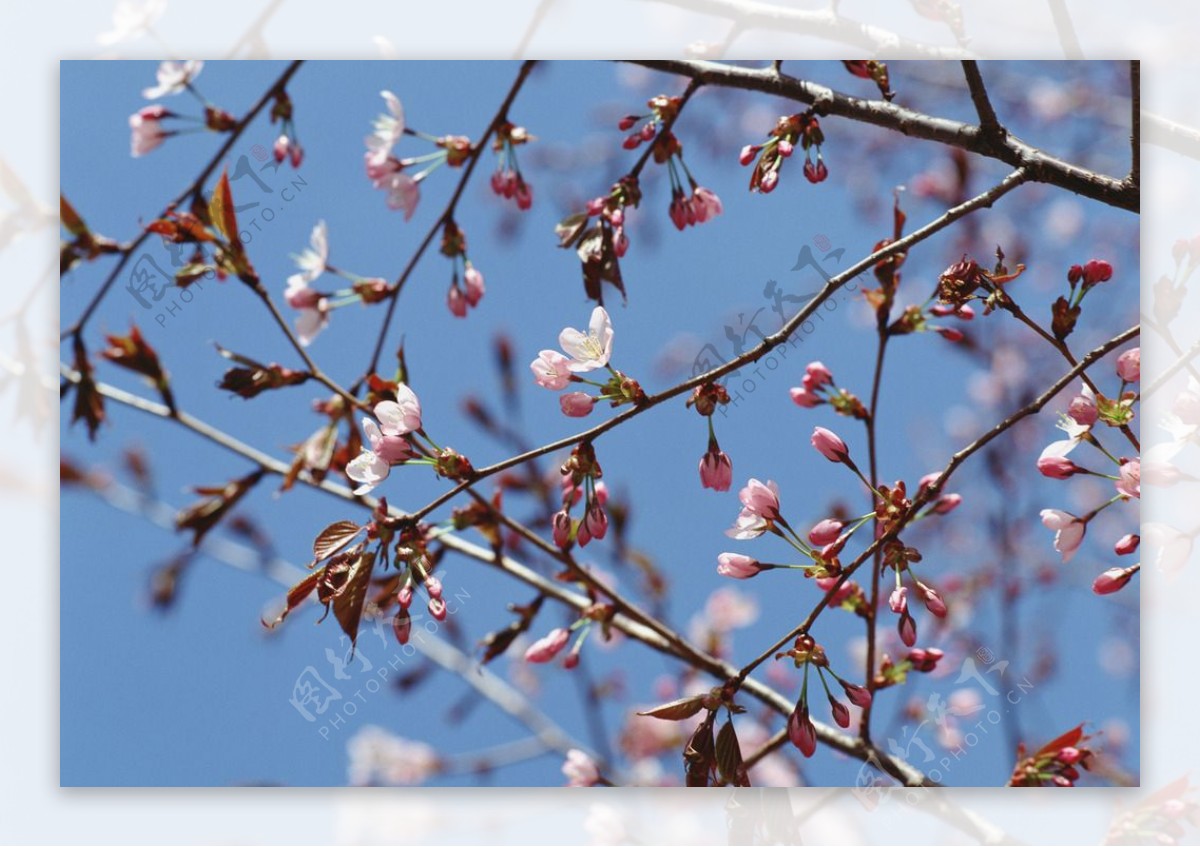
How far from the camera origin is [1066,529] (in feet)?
3.93

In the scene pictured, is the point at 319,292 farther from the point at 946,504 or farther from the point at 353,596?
the point at 946,504

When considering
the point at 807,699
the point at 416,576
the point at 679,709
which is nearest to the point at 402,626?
the point at 416,576

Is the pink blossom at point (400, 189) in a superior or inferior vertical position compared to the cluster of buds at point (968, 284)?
superior

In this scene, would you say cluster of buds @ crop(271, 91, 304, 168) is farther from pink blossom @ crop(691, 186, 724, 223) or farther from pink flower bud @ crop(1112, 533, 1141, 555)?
pink flower bud @ crop(1112, 533, 1141, 555)

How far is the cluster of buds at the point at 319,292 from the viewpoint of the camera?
1.39m

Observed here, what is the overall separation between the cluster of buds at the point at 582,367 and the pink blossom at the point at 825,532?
237 mm

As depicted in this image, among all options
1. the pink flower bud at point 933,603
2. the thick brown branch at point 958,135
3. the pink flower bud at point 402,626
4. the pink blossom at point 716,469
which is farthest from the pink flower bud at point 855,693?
the thick brown branch at point 958,135

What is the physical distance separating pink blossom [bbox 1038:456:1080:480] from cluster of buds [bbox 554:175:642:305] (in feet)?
1.79

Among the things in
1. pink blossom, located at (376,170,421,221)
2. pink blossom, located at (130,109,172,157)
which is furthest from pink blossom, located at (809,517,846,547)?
pink blossom, located at (130,109,172,157)

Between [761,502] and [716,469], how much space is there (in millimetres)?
60

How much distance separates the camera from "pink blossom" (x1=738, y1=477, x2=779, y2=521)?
1127 mm

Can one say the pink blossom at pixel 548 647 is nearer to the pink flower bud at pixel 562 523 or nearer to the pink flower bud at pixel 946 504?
the pink flower bud at pixel 562 523

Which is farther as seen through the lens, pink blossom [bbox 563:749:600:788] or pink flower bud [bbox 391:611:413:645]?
pink blossom [bbox 563:749:600:788]

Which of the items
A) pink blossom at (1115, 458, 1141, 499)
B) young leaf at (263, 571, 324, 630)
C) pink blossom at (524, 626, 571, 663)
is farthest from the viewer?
pink blossom at (524, 626, 571, 663)
